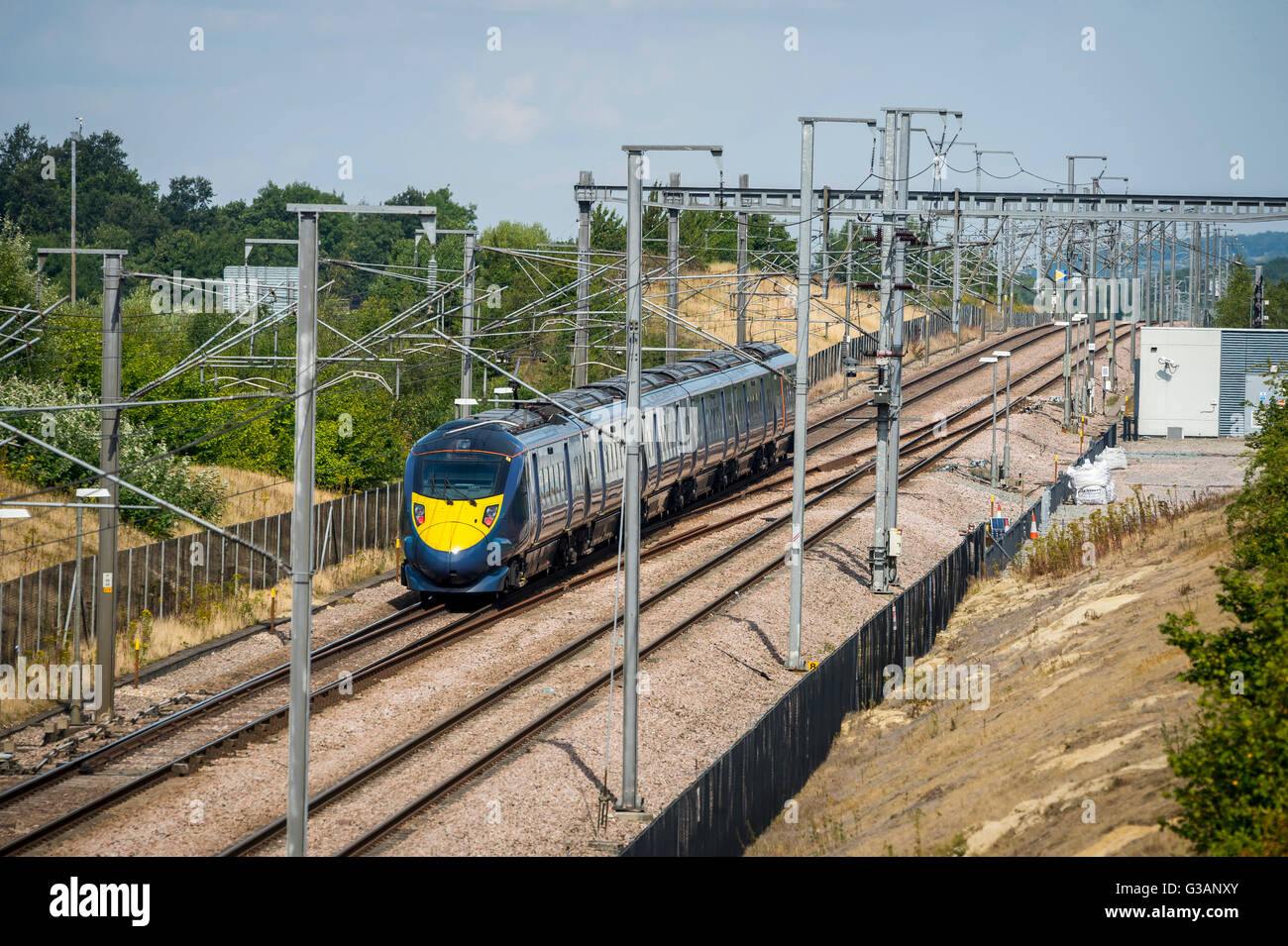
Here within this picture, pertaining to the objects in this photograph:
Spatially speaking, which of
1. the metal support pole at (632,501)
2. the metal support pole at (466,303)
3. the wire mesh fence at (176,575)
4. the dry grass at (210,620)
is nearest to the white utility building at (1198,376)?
the wire mesh fence at (176,575)

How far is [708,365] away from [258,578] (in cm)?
1532

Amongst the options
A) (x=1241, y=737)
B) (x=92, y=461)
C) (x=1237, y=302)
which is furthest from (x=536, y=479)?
(x=1237, y=302)

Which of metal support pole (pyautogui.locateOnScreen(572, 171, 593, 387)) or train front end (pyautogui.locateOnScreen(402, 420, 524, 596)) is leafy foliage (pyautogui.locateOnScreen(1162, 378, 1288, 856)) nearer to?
train front end (pyautogui.locateOnScreen(402, 420, 524, 596))

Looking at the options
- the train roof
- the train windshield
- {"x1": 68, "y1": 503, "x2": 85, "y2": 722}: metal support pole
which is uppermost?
the train roof

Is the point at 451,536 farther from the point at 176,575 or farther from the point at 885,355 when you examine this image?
the point at 885,355

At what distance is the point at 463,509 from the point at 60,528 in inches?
434

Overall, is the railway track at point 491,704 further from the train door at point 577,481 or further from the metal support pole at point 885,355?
the metal support pole at point 885,355

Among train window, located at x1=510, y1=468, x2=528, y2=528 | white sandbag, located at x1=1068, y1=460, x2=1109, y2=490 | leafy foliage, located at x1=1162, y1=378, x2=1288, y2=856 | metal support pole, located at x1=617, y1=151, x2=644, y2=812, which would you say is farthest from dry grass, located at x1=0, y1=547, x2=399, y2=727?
white sandbag, located at x1=1068, y1=460, x2=1109, y2=490

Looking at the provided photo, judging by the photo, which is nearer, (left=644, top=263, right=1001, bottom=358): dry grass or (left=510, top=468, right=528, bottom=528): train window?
(left=510, top=468, right=528, bottom=528): train window


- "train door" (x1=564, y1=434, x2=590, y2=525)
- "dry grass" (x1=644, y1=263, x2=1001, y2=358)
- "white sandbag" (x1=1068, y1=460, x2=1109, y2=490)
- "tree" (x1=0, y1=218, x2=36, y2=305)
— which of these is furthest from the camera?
"dry grass" (x1=644, y1=263, x2=1001, y2=358)

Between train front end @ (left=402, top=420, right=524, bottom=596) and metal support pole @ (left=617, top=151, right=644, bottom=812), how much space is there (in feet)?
29.8

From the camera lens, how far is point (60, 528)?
1256 inches

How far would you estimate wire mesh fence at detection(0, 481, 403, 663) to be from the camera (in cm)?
2353
